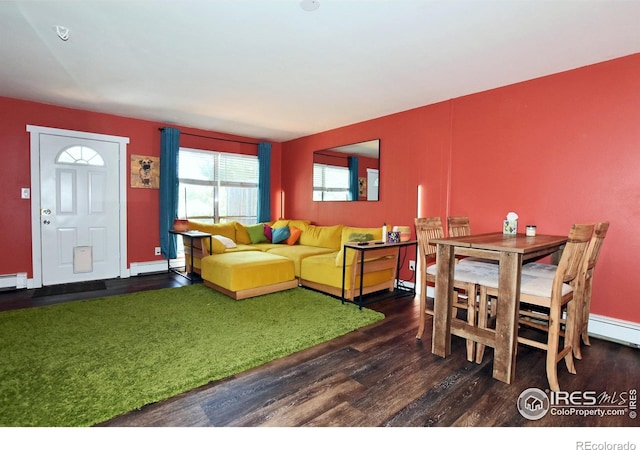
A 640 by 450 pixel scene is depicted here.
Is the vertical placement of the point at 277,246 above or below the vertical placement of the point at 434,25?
below

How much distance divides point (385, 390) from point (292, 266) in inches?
91.7

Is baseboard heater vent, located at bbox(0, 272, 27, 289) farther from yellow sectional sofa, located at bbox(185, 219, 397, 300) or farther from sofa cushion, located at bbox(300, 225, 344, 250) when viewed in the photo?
sofa cushion, located at bbox(300, 225, 344, 250)

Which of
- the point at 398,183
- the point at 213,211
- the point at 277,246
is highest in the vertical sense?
the point at 398,183

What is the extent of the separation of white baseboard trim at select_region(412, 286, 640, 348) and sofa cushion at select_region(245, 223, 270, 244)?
4329 millimetres

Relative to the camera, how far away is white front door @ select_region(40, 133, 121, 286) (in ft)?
13.9

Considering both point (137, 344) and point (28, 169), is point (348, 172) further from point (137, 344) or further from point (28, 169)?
point (28, 169)

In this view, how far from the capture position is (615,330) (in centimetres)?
275

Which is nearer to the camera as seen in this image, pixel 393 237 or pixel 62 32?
pixel 62 32

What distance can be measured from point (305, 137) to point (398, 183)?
226 cm

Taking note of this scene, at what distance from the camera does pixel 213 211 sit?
5.64 m

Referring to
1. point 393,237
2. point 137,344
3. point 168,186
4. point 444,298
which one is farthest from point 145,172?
point 444,298

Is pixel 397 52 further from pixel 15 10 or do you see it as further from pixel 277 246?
pixel 277 246

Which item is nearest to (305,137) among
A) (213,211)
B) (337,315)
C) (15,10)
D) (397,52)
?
(213,211)
